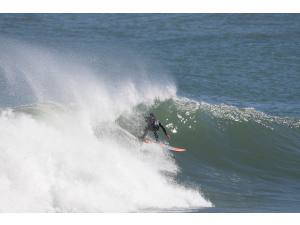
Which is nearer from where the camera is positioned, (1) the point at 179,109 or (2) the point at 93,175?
(2) the point at 93,175

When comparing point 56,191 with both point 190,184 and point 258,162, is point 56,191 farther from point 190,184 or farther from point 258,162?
point 258,162

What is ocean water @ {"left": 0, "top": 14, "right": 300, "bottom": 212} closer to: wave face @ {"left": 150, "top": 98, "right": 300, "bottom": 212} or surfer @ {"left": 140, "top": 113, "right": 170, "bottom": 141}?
wave face @ {"left": 150, "top": 98, "right": 300, "bottom": 212}

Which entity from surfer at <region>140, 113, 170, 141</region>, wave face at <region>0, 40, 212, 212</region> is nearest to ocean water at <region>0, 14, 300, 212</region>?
wave face at <region>0, 40, 212, 212</region>

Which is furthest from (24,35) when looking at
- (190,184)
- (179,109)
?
(190,184)

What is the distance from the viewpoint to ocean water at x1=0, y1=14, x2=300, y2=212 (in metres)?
17.0

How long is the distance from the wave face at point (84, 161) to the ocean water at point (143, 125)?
0.03 metres

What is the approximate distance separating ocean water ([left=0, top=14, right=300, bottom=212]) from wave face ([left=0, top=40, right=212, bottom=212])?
31 millimetres

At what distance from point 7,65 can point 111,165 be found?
1591cm

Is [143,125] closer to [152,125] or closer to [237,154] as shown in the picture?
[152,125]

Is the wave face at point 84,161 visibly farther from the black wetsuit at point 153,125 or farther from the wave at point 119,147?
the black wetsuit at point 153,125

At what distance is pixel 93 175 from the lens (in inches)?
693

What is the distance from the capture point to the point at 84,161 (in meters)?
17.8

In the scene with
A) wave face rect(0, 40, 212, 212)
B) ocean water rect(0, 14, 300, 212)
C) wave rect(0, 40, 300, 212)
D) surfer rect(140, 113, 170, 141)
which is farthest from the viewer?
surfer rect(140, 113, 170, 141)

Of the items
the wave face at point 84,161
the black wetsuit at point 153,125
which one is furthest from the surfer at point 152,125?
the wave face at point 84,161
